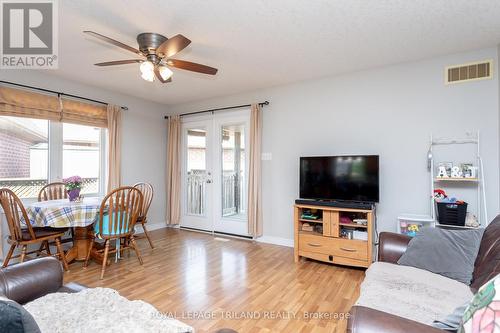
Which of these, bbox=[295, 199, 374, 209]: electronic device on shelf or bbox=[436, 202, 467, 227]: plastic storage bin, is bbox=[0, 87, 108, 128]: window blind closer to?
bbox=[295, 199, 374, 209]: electronic device on shelf

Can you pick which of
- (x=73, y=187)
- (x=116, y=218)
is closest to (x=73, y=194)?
(x=73, y=187)

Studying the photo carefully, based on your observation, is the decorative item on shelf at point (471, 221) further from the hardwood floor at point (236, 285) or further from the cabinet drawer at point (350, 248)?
the hardwood floor at point (236, 285)

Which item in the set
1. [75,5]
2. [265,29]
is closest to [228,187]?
[265,29]

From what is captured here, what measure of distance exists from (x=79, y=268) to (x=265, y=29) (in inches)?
131

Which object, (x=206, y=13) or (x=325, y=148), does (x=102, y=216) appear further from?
(x=325, y=148)

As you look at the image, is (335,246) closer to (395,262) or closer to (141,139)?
(395,262)

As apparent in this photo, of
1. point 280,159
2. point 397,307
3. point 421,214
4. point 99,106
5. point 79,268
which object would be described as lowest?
point 79,268

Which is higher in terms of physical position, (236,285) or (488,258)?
(488,258)

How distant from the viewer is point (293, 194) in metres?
3.89

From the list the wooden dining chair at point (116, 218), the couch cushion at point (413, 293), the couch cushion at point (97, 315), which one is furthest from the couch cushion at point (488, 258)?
the wooden dining chair at point (116, 218)

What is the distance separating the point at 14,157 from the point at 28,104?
27.6 inches

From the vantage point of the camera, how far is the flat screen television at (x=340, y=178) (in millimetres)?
3025

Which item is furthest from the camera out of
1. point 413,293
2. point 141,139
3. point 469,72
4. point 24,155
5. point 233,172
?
point 141,139

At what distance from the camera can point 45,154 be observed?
3.56 meters
